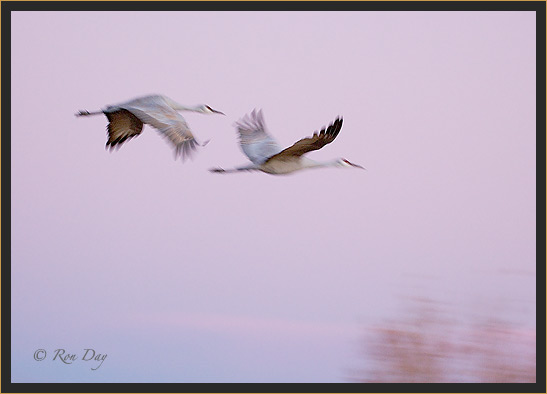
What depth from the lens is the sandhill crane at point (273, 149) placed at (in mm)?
6871

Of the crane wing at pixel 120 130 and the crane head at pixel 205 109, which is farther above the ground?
the crane head at pixel 205 109

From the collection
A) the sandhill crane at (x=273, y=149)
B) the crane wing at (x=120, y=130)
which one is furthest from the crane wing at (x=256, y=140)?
the crane wing at (x=120, y=130)

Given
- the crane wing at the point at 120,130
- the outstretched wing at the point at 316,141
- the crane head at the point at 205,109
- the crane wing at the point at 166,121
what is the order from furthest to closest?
1. the crane head at the point at 205,109
2. the crane wing at the point at 120,130
3. the crane wing at the point at 166,121
4. the outstretched wing at the point at 316,141

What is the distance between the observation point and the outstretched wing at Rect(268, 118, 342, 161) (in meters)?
6.77

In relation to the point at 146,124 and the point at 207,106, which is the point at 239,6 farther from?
the point at 207,106

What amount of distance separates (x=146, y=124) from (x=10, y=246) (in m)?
1.14

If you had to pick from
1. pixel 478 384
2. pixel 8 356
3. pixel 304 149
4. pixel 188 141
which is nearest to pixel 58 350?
pixel 8 356

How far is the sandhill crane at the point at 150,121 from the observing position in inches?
308

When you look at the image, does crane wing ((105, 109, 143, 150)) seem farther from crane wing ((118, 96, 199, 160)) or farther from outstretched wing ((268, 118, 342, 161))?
outstretched wing ((268, 118, 342, 161))

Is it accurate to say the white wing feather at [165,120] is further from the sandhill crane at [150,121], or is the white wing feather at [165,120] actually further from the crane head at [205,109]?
A: the crane head at [205,109]

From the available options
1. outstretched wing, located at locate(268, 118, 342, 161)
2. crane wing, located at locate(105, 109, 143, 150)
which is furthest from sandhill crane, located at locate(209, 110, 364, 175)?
crane wing, located at locate(105, 109, 143, 150)

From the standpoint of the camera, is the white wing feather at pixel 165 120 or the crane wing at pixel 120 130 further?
the crane wing at pixel 120 130

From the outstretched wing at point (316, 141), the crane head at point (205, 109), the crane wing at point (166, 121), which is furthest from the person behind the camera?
the crane head at point (205, 109)

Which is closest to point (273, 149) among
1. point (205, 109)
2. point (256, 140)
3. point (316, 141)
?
point (256, 140)
